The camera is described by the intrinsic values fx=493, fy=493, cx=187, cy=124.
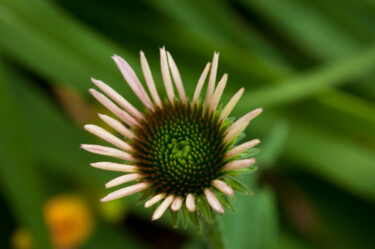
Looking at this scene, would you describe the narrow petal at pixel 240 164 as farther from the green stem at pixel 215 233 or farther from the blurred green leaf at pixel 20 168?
the blurred green leaf at pixel 20 168

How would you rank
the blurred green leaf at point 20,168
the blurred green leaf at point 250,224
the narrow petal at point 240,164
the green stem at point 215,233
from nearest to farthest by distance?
the narrow petal at point 240,164
the green stem at point 215,233
the blurred green leaf at point 250,224
the blurred green leaf at point 20,168

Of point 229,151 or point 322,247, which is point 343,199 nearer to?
point 322,247

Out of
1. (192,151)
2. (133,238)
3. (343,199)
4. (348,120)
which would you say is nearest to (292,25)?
(348,120)

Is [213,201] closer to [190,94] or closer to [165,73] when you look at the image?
[165,73]

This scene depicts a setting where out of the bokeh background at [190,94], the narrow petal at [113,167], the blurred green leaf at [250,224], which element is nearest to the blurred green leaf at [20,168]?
the bokeh background at [190,94]

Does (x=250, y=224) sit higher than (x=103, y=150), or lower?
lower

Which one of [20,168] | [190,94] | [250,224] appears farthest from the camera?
[190,94]

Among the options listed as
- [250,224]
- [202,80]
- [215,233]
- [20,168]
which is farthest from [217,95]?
[20,168]

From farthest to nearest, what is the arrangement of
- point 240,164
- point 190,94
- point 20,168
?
point 190,94 → point 20,168 → point 240,164
